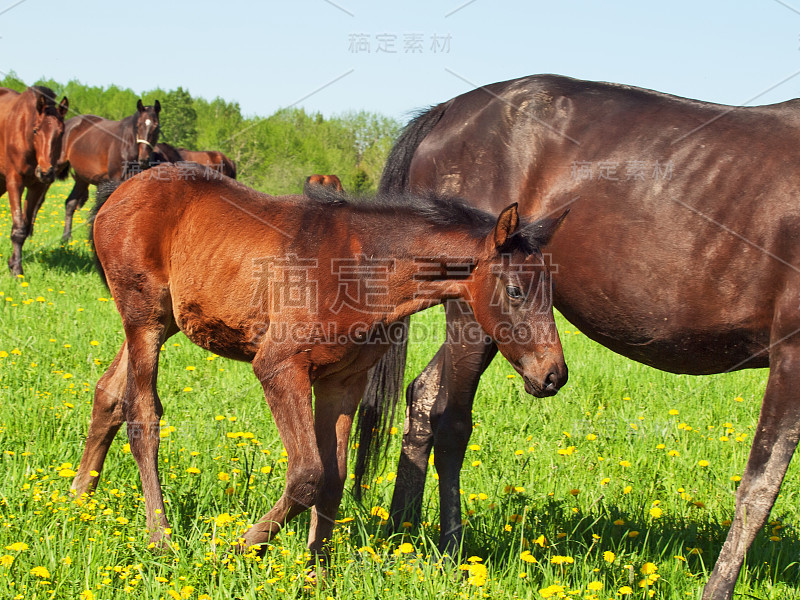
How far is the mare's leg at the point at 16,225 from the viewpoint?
920 centimetres

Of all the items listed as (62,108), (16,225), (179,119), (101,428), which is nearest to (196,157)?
(62,108)

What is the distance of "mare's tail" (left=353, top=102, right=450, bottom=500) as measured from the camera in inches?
160

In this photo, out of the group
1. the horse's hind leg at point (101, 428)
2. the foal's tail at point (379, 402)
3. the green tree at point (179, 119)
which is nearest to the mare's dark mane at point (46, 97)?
the horse's hind leg at point (101, 428)

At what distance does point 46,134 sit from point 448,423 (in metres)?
8.15

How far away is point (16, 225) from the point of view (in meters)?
9.76

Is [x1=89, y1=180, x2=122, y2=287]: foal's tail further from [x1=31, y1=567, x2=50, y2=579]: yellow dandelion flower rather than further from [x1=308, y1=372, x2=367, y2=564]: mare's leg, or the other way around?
[x1=31, y1=567, x2=50, y2=579]: yellow dandelion flower

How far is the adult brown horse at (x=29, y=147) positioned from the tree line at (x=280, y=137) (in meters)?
25.0

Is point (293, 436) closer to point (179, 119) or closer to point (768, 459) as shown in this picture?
point (768, 459)

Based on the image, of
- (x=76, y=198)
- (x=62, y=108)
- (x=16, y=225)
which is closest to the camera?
(x=16, y=225)

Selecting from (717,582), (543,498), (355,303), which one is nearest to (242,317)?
(355,303)

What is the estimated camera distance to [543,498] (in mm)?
4328

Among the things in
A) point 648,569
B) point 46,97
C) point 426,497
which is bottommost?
point 426,497

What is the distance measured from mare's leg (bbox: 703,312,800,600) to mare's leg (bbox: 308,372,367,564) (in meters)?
1.69

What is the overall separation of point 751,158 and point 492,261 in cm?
147
